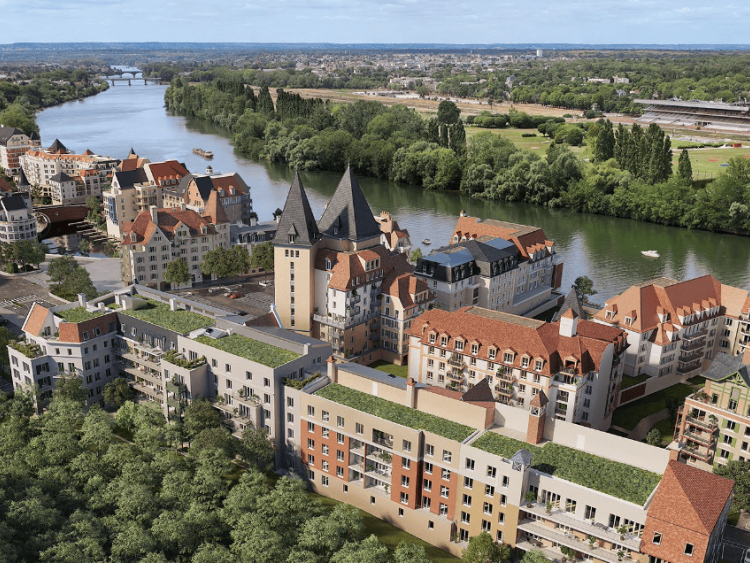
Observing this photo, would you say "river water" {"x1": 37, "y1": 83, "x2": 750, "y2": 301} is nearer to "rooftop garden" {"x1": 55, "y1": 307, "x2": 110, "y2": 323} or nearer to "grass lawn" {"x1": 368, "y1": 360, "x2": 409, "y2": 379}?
"grass lawn" {"x1": 368, "y1": 360, "x2": 409, "y2": 379}

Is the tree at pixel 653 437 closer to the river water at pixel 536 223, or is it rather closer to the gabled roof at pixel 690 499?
the gabled roof at pixel 690 499

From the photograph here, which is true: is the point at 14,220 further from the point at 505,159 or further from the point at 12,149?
the point at 505,159

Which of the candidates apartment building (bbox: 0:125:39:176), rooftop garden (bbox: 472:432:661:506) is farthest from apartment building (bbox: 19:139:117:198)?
rooftop garden (bbox: 472:432:661:506)

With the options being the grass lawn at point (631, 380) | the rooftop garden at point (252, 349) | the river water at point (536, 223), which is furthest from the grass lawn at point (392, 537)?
the river water at point (536, 223)

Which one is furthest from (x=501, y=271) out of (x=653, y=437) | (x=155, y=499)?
(x=155, y=499)

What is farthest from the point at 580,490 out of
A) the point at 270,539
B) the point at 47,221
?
the point at 47,221

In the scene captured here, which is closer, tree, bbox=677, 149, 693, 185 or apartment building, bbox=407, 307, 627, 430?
apartment building, bbox=407, 307, 627, 430

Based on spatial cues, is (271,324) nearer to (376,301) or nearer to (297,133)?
(376,301)
